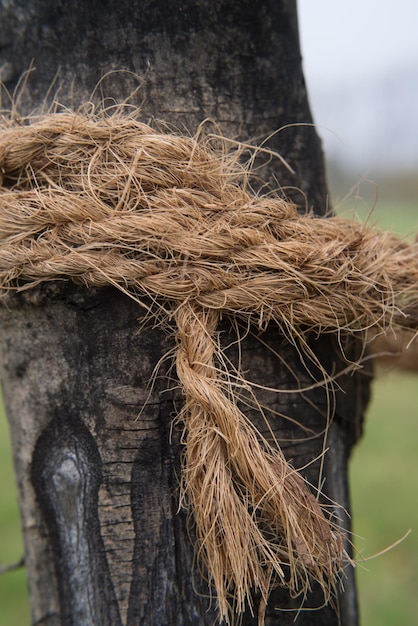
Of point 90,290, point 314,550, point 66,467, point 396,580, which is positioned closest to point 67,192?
Result: point 90,290

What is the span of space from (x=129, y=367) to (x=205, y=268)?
154 mm

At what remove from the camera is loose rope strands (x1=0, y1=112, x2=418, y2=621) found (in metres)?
0.71

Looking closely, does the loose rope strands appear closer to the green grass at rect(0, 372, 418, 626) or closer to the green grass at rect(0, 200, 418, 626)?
the green grass at rect(0, 200, 418, 626)

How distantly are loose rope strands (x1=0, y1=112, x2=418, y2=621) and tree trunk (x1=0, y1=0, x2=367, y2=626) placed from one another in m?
0.04

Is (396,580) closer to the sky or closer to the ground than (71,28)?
closer to the ground

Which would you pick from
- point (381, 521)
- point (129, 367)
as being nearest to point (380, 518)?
point (381, 521)

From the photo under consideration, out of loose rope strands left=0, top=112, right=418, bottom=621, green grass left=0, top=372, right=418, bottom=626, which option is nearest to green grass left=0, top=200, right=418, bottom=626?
green grass left=0, top=372, right=418, bottom=626

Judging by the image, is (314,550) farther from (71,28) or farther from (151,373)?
(71,28)

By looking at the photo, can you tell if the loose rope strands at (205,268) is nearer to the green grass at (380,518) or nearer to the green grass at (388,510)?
the green grass at (380,518)

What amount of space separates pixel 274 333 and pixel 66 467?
32 centimetres

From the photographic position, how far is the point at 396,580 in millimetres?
2203

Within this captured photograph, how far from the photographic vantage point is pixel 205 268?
0.73 m

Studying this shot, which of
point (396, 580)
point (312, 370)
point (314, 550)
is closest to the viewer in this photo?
point (314, 550)

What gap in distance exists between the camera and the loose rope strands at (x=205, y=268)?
71 centimetres
